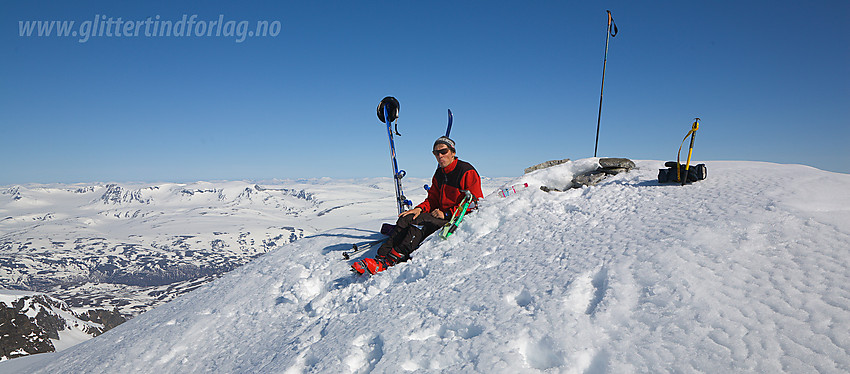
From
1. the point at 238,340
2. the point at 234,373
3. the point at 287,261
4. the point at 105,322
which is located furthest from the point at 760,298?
A: the point at 105,322

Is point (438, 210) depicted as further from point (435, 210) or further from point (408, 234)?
point (408, 234)

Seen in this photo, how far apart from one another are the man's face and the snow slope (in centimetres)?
122

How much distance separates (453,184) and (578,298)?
3762 millimetres

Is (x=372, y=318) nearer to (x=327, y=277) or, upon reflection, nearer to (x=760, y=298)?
(x=327, y=277)

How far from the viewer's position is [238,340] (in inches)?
227

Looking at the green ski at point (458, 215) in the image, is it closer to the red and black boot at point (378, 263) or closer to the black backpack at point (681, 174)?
the red and black boot at point (378, 263)

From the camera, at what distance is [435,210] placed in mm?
7234

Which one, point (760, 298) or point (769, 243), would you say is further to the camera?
point (769, 243)

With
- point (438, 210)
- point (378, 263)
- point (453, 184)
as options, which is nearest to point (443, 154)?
point (453, 184)

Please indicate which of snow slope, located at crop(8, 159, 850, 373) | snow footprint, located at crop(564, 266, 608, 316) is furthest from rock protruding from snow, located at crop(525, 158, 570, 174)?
snow footprint, located at crop(564, 266, 608, 316)

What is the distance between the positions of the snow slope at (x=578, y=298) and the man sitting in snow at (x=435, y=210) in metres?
0.35

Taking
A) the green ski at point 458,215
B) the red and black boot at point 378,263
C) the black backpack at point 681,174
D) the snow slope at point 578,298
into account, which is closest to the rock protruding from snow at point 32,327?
the snow slope at point 578,298

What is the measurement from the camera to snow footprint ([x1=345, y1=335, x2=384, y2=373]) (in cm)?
393

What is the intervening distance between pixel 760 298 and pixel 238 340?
6.76 m
